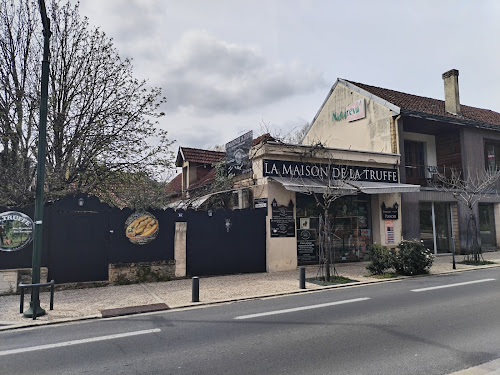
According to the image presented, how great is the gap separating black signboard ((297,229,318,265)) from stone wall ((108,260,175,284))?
512cm

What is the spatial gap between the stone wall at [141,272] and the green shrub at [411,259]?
24.2 feet

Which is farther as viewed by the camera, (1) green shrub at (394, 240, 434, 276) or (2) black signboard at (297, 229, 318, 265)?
(2) black signboard at (297, 229, 318, 265)

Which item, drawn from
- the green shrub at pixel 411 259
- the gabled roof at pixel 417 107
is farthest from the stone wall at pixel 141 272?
the gabled roof at pixel 417 107

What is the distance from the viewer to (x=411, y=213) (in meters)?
16.6

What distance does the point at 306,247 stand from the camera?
14078 mm

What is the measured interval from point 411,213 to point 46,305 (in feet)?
49.1

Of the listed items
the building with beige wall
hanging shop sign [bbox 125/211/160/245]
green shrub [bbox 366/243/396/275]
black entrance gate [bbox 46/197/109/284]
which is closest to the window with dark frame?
the building with beige wall

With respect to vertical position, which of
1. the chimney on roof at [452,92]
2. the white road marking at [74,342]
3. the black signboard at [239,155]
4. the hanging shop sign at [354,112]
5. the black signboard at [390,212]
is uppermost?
the chimney on roof at [452,92]

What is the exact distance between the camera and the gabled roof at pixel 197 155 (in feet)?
72.6

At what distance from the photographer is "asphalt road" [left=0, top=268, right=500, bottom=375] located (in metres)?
4.43

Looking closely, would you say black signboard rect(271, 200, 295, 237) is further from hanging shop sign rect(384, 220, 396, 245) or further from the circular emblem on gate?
the circular emblem on gate

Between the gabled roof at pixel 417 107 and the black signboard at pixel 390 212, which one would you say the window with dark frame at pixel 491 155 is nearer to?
the gabled roof at pixel 417 107

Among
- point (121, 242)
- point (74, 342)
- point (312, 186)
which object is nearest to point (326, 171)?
point (312, 186)

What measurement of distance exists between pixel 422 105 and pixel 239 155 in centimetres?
1098
